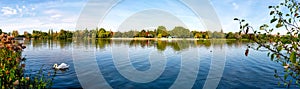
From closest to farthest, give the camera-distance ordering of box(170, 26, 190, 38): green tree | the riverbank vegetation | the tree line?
1. the riverbank vegetation
2. the tree line
3. box(170, 26, 190, 38): green tree

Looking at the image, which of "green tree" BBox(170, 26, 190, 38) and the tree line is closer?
the tree line

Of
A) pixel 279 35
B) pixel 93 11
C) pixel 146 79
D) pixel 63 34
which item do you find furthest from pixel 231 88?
pixel 63 34

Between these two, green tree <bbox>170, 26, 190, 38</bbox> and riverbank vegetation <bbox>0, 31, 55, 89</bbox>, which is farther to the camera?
green tree <bbox>170, 26, 190, 38</bbox>

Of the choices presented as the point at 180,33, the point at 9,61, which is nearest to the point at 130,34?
the point at 180,33

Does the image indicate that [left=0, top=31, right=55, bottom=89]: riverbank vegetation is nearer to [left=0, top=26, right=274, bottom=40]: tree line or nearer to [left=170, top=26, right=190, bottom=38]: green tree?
[left=0, top=26, right=274, bottom=40]: tree line

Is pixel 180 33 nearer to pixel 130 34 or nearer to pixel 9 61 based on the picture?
pixel 130 34

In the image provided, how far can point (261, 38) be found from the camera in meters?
4.12

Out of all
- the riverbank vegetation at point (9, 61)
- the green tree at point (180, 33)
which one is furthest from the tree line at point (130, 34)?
the riverbank vegetation at point (9, 61)

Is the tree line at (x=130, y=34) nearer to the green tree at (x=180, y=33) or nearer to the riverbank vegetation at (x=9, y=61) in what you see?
the green tree at (x=180, y=33)

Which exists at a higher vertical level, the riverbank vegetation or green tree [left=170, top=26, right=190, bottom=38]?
green tree [left=170, top=26, right=190, bottom=38]

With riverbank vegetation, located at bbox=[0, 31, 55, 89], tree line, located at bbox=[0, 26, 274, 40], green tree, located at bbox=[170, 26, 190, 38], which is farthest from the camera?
green tree, located at bbox=[170, 26, 190, 38]

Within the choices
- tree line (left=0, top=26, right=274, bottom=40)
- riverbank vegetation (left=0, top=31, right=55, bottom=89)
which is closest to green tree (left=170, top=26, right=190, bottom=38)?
tree line (left=0, top=26, right=274, bottom=40)

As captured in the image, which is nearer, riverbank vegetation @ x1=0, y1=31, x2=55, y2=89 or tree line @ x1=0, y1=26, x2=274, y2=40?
riverbank vegetation @ x1=0, y1=31, x2=55, y2=89

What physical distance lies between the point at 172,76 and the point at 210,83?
3.27 meters
